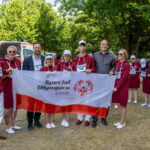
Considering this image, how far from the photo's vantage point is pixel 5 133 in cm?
593

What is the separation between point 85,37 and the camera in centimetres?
3136

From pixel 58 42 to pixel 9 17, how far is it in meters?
6.60

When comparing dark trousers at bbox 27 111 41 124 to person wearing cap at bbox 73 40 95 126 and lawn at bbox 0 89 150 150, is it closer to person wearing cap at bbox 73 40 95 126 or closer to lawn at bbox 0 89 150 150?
lawn at bbox 0 89 150 150

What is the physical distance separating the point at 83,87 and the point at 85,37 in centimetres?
2539

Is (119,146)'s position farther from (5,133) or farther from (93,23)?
(93,23)

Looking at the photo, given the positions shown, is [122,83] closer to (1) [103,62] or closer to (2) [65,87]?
(1) [103,62]

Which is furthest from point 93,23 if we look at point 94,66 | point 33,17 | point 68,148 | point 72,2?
point 68,148

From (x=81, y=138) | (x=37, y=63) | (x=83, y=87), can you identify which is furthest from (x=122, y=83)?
(x=37, y=63)

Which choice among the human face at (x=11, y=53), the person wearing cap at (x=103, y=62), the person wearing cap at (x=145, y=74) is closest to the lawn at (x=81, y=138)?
the person wearing cap at (x=103, y=62)

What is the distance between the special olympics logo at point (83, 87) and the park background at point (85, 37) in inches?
33.7

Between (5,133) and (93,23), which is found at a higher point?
(93,23)

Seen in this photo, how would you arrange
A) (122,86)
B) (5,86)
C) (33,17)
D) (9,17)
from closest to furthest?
(5,86) → (122,86) → (9,17) → (33,17)

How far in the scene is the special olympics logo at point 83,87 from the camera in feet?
21.0

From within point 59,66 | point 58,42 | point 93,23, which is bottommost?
point 59,66
